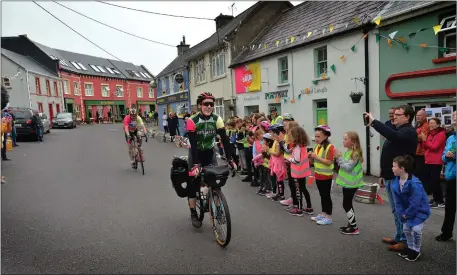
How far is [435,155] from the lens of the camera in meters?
6.29

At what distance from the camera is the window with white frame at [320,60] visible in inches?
471

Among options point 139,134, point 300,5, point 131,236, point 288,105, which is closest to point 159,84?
point 300,5

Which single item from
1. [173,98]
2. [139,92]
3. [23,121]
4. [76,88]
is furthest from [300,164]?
[139,92]

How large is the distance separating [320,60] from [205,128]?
886 centimetres

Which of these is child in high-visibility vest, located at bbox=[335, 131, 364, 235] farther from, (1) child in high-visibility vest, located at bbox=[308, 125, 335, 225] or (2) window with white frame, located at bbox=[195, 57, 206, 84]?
(2) window with white frame, located at bbox=[195, 57, 206, 84]

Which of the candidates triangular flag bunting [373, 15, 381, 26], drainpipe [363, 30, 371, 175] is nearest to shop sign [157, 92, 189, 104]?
drainpipe [363, 30, 371, 175]

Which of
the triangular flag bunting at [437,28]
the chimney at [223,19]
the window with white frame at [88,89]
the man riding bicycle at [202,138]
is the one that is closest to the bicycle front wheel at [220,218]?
the man riding bicycle at [202,138]

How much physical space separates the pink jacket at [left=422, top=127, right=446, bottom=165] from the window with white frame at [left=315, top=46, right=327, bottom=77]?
608 centimetres

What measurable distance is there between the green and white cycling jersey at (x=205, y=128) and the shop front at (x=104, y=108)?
4660 cm

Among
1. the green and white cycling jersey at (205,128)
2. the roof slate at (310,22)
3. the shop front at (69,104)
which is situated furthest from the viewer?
the shop front at (69,104)

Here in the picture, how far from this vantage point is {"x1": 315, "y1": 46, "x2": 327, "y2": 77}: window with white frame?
12.0m

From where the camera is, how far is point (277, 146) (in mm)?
6445

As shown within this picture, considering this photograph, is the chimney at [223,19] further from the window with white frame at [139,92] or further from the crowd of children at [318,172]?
the window with white frame at [139,92]

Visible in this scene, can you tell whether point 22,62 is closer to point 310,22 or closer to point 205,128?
point 310,22
